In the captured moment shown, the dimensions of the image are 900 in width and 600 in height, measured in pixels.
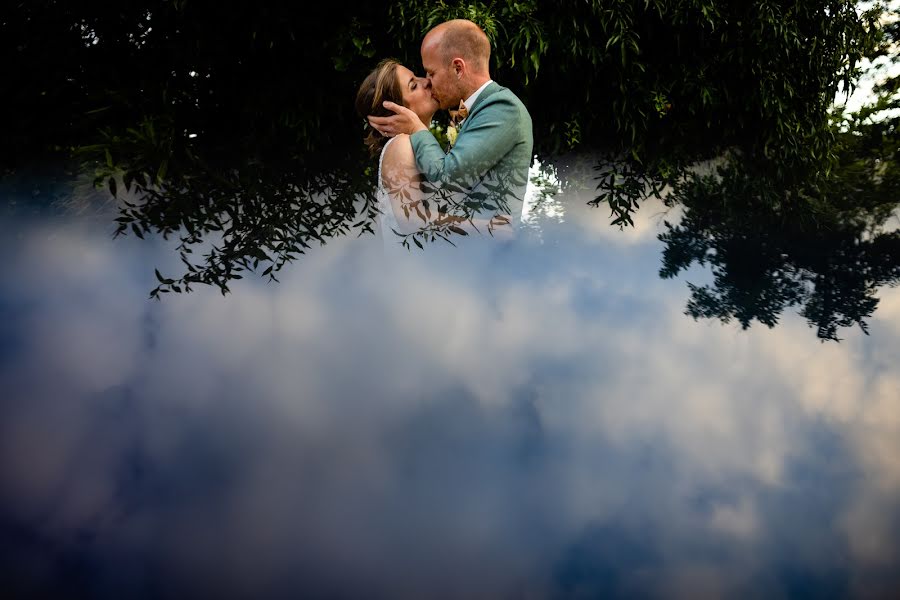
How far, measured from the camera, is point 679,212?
2848 mm

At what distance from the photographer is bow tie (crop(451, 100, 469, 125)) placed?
7.59ft

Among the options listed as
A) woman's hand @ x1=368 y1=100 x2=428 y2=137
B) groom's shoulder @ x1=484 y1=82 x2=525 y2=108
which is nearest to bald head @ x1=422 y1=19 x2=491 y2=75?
groom's shoulder @ x1=484 y1=82 x2=525 y2=108

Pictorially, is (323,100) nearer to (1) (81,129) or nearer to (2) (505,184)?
(1) (81,129)

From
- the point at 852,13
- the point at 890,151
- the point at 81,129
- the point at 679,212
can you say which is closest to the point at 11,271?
the point at 81,129

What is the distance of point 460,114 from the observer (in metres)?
2.38

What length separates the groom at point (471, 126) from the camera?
2.16m

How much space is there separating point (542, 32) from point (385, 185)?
178cm

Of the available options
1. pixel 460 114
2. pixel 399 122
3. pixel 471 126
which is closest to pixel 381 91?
pixel 399 122

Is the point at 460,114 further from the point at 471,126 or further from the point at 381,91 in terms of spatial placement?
the point at 381,91

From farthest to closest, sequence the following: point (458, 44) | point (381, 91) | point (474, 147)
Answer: point (381, 91), point (458, 44), point (474, 147)

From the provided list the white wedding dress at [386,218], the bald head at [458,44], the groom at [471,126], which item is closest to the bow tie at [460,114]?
the groom at [471,126]

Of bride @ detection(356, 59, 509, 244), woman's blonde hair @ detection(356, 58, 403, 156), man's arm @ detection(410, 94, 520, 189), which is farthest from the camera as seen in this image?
woman's blonde hair @ detection(356, 58, 403, 156)

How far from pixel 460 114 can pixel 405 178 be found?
1.16 feet

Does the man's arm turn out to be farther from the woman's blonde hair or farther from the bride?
the woman's blonde hair
